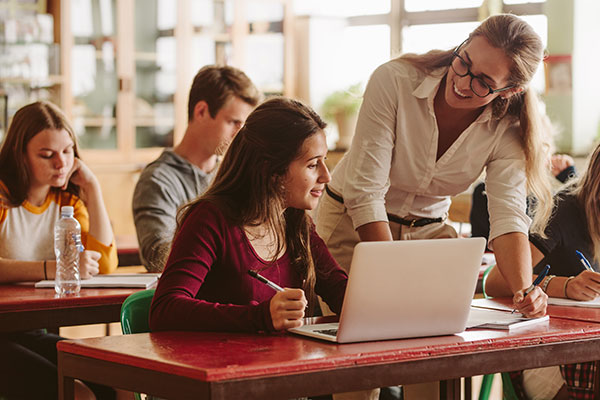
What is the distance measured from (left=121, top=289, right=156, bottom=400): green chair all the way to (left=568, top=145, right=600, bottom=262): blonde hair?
47.9 inches

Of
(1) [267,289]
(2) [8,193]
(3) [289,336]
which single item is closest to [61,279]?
(2) [8,193]

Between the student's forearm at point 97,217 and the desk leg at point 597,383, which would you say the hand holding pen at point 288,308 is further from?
Answer: the student's forearm at point 97,217

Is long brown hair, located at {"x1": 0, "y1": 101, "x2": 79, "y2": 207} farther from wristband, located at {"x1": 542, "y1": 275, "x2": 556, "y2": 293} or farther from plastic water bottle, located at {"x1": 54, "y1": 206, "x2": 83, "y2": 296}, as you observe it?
wristband, located at {"x1": 542, "y1": 275, "x2": 556, "y2": 293}

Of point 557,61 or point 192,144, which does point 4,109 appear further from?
point 557,61

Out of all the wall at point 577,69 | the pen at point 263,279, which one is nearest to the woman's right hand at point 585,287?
the pen at point 263,279

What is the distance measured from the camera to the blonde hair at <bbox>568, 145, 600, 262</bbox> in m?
2.34

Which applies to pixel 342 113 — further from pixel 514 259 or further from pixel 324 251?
pixel 324 251

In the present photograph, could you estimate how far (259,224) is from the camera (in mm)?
1806

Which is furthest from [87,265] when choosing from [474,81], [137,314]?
[474,81]

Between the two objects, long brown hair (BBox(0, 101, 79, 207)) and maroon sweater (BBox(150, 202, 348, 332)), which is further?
long brown hair (BBox(0, 101, 79, 207))

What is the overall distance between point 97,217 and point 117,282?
450 millimetres

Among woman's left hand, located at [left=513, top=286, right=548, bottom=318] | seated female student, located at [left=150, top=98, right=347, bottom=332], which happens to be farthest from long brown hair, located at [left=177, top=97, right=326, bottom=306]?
woman's left hand, located at [left=513, top=286, right=548, bottom=318]

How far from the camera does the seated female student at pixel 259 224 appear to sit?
1.67 metres

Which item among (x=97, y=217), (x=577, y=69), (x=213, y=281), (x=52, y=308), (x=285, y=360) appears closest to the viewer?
(x=285, y=360)
